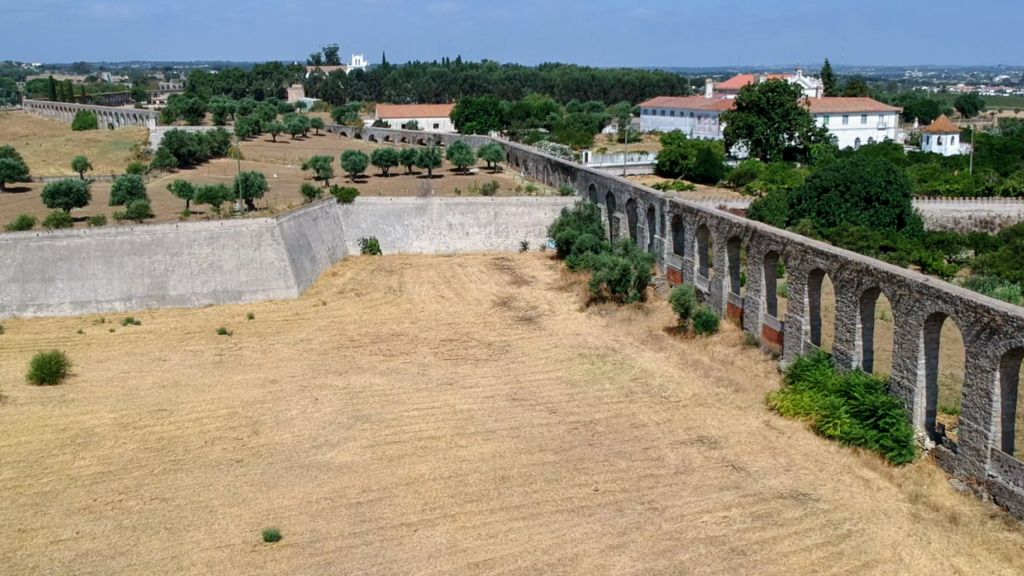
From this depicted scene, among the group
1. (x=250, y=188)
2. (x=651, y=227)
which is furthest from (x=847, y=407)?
(x=250, y=188)

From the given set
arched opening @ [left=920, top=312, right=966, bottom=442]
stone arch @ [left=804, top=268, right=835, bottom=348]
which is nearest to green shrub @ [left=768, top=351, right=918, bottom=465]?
arched opening @ [left=920, top=312, right=966, bottom=442]

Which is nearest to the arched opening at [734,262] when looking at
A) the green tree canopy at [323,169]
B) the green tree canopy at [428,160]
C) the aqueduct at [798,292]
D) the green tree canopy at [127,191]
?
the aqueduct at [798,292]

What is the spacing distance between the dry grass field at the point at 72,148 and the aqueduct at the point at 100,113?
6910 millimetres

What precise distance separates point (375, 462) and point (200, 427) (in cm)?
427

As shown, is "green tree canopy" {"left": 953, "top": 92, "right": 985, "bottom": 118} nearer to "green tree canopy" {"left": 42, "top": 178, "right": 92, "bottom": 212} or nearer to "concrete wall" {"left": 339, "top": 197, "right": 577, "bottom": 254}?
"concrete wall" {"left": 339, "top": 197, "right": 577, "bottom": 254}

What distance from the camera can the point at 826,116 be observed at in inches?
2442

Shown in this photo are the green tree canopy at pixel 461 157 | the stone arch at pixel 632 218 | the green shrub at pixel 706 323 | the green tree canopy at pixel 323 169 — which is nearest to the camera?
the green shrub at pixel 706 323

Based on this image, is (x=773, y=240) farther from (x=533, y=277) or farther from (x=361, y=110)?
Answer: (x=361, y=110)

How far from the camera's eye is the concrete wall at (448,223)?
3484 centimetres

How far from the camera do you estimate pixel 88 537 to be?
1354 centimetres

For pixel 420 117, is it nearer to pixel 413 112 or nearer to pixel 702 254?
pixel 413 112

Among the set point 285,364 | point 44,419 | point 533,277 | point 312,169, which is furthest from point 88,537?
point 312,169

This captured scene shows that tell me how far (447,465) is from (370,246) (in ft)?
65.4

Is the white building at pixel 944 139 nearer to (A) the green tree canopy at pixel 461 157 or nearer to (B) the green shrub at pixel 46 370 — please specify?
(A) the green tree canopy at pixel 461 157
